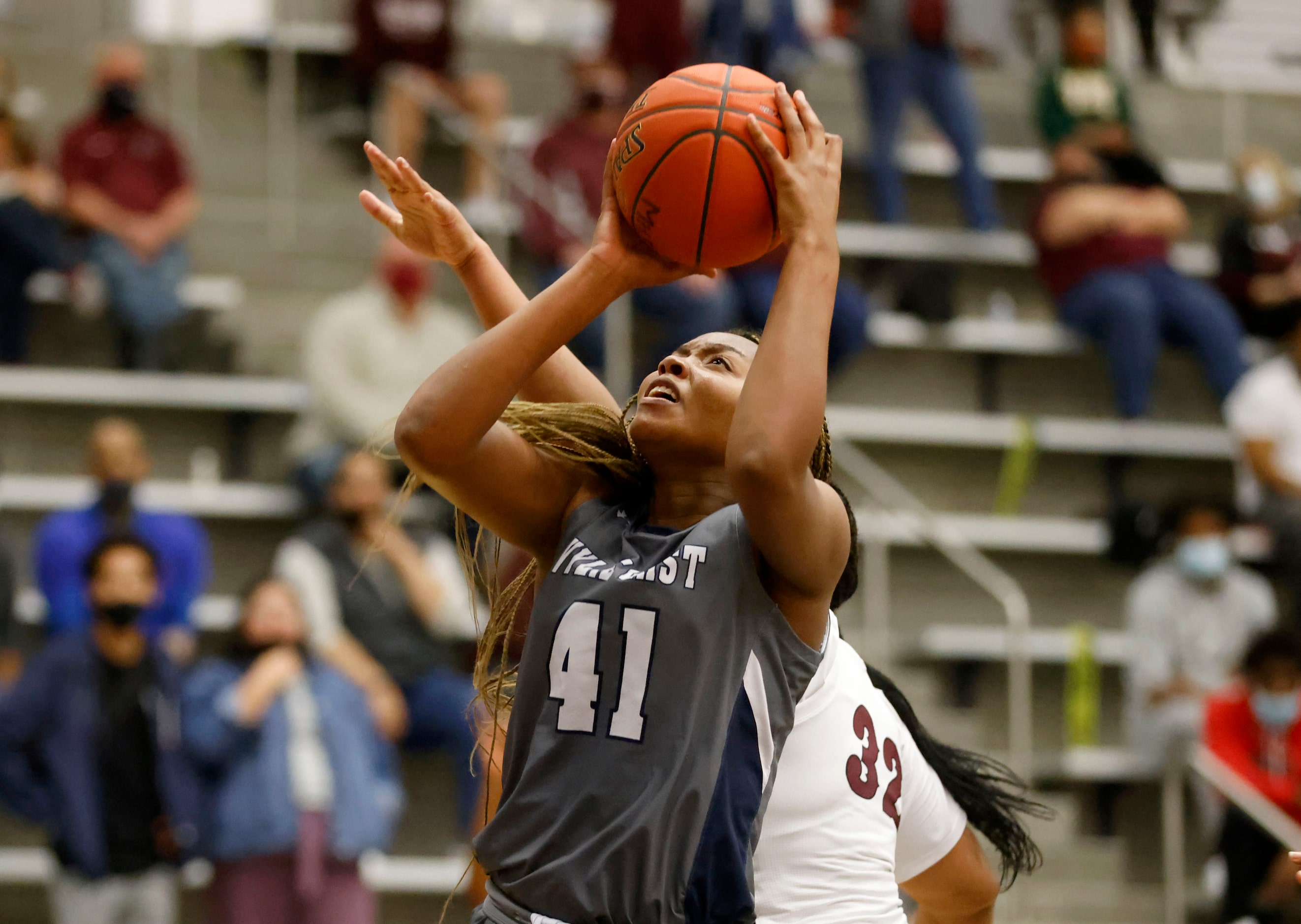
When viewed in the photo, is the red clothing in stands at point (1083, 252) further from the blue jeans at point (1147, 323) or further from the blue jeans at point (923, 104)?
the blue jeans at point (923, 104)

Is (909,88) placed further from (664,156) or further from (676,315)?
(664,156)

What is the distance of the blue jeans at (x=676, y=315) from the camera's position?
7.50 m

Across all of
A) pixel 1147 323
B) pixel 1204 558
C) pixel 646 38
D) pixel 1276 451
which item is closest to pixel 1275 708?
pixel 1204 558

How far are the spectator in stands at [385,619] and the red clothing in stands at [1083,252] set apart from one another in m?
3.72

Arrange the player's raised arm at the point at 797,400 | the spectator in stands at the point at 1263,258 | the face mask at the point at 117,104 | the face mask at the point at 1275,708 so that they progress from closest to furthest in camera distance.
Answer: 1. the player's raised arm at the point at 797,400
2. the face mask at the point at 1275,708
3. the face mask at the point at 117,104
4. the spectator in stands at the point at 1263,258

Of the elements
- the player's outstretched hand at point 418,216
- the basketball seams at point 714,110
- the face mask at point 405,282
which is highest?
the face mask at point 405,282

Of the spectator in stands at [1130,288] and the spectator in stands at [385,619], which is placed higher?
the spectator in stands at [1130,288]

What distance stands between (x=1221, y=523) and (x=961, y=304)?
2.36 m

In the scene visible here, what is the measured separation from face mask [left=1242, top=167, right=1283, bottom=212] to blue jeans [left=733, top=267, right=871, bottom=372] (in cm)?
211

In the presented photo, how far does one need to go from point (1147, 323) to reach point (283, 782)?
15.6 ft

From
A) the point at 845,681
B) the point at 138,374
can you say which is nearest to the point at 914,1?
the point at 138,374

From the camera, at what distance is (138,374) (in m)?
8.00

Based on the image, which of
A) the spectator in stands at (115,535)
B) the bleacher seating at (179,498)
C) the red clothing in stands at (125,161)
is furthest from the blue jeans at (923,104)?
the spectator in stands at (115,535)

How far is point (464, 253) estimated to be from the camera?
9.20ft
